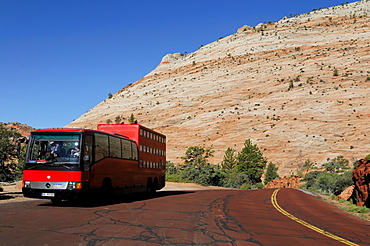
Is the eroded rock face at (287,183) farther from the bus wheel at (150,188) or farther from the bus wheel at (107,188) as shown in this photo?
the bus wheel at (107,188)

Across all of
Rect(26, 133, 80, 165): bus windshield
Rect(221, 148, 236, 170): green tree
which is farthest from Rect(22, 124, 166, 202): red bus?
Rect(221, 148, 236, 170): green tree

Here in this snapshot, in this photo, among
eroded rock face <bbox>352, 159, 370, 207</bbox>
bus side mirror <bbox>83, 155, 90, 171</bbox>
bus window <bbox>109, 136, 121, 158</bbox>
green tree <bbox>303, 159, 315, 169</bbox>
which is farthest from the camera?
green tree <bbox>303, 159, 315, 169</bbox>

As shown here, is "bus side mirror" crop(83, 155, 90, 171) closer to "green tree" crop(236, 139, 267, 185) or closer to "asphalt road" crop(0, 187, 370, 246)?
"asphalt road" crop(0, 187, 370, 246)

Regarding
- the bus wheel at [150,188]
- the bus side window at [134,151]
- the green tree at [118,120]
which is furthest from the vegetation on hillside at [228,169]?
the green tree at [118,120]

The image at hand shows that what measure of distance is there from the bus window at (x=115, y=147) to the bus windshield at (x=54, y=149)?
253 centimetres

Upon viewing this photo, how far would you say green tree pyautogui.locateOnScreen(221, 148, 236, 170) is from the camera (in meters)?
70.1

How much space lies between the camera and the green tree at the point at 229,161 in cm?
7006

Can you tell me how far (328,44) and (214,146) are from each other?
6442 centimetres

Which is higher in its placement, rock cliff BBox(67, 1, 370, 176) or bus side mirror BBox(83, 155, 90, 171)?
rock cliff BBox(67, 1, 370, 176)

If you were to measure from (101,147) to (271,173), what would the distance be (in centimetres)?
5472

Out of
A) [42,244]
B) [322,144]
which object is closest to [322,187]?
[322,144]

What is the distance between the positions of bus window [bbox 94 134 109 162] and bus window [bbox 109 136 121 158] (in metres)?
0.37

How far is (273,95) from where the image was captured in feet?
312

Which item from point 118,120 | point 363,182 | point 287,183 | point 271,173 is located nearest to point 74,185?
point 363,182
